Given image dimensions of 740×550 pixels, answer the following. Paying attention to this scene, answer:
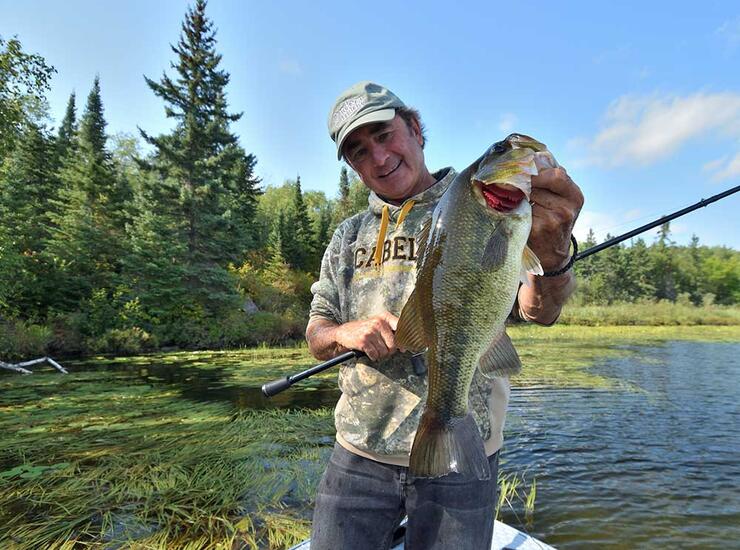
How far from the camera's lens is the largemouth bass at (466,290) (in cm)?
174

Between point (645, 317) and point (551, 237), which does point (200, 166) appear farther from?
point (645, 317)

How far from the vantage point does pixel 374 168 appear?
2.44 meters

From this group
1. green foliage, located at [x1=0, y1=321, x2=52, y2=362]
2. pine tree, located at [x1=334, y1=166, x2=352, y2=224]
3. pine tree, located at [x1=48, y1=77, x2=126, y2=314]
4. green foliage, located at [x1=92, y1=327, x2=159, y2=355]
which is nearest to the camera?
green foliage, located at [x1=0, y1=321, x2=52, y2=362]

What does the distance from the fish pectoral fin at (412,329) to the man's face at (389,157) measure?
80 cm

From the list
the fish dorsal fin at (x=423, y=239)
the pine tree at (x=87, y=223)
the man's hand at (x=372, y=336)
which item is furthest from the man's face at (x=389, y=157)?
the pine tree at (x=87, y=223)

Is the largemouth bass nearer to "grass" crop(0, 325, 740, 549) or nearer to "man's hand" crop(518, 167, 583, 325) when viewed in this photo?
"man's hand" crop(518, 167, 583, 325)

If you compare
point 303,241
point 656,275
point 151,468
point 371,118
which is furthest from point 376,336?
point 656,275

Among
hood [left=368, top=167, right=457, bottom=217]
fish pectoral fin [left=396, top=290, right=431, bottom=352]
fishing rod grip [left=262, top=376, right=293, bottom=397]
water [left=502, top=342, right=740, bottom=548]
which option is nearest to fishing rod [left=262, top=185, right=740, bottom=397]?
fishing rod grip [left=262, top=376, right=293, bottom=397]

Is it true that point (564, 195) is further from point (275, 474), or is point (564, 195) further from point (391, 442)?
point (275, 474)

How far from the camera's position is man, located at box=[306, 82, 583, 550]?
6.62 feet

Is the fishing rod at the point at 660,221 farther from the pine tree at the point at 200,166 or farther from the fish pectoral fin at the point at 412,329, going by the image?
the pine tree at the point at 200,166

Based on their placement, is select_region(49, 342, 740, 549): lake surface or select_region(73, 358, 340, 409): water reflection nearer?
select_region(49, 342, 740, 549): lake surface

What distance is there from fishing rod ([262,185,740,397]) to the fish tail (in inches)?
13.7

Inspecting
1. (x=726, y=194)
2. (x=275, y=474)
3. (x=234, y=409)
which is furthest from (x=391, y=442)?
(x=234, y=409)
